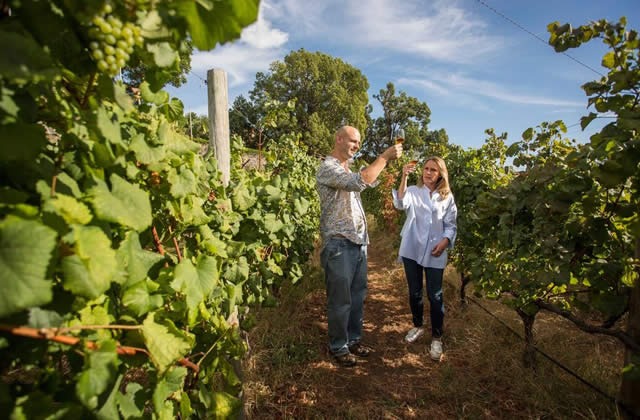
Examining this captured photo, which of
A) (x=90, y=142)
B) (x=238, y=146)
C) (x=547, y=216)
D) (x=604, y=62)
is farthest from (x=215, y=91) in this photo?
(x=547, y=216)

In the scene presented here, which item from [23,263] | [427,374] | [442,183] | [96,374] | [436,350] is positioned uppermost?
[442,183]

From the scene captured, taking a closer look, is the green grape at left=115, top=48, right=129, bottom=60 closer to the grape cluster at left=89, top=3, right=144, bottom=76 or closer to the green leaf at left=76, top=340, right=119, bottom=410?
the grape cluster at left=89, top=3, right=144, bottom=76

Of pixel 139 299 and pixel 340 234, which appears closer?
pixel 139 299

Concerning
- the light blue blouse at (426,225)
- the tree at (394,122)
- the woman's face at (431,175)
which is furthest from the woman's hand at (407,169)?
the tree at (394,122)

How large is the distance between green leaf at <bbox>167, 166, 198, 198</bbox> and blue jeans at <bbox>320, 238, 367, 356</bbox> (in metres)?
1.74

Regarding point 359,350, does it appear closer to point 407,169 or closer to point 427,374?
point 427,374

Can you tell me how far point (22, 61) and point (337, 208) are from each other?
2282 mm

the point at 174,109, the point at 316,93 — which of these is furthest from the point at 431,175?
the point at 316,93

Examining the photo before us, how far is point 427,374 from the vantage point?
2783 mm

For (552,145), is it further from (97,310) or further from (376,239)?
(376,239)

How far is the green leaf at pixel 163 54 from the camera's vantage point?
25.4 inches

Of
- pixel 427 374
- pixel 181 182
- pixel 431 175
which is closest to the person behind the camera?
pixel 181 182

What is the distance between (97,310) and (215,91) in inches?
59.6

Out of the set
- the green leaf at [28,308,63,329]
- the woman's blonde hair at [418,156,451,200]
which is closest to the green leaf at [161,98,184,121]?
the green leaf at [28,308,63,329]
